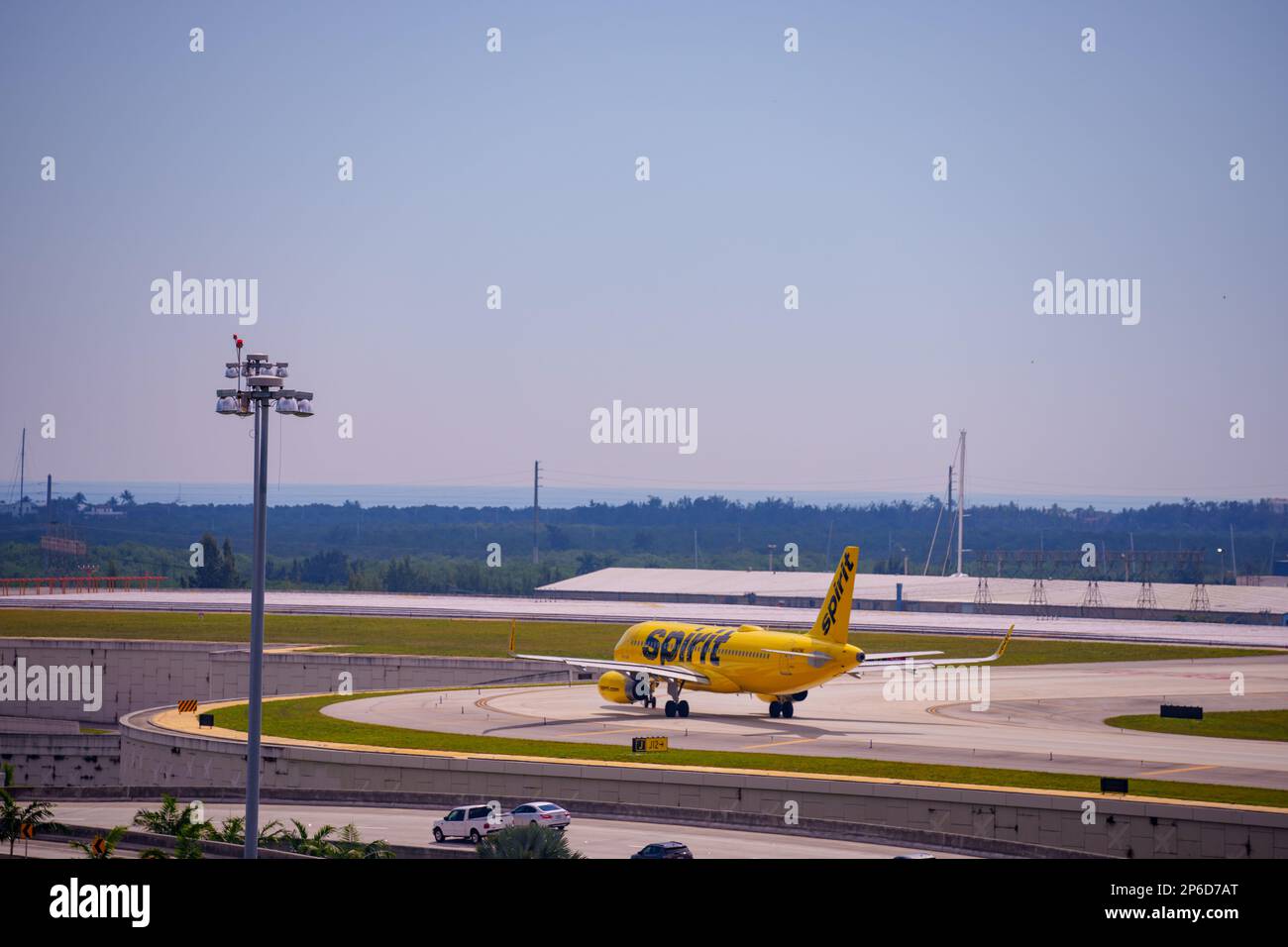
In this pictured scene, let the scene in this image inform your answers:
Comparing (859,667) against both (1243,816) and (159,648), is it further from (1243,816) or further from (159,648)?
(159,648)

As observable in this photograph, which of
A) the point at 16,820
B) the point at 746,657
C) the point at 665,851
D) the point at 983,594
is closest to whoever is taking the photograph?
the point at 665,851

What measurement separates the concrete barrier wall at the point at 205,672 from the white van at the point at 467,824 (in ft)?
166

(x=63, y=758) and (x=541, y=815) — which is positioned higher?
(x=541, y=815)

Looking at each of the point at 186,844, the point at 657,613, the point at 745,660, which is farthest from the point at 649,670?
the point at 657,613

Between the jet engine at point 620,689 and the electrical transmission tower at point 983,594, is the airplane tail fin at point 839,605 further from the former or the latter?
the electrical transmission tower at point 983,594

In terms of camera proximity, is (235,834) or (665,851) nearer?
(665,851)

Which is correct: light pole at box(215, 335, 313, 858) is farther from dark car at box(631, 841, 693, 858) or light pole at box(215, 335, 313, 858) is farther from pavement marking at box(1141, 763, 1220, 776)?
pavement marking at box(1141, 763, 1220, 776)

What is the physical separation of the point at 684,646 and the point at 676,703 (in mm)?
3225

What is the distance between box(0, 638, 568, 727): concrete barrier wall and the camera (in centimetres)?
9994

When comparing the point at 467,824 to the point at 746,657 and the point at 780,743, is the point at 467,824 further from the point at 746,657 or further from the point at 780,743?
the point at 746,657

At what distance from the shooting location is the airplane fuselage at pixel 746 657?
66688 mm

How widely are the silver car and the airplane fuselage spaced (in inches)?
864

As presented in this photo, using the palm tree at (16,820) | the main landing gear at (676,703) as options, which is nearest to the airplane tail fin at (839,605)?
the main landing gear at (676,703)

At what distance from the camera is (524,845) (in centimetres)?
3061
